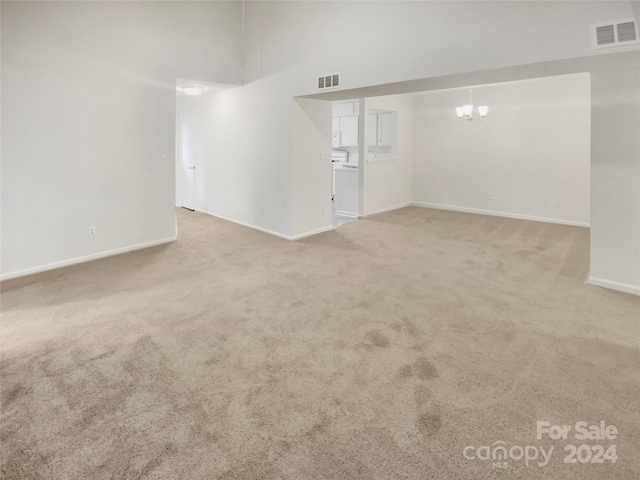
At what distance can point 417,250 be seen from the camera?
5.16 meters

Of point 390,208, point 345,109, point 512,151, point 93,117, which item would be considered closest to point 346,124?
point 345,109

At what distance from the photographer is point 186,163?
26.5ft

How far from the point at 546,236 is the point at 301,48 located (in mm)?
4648

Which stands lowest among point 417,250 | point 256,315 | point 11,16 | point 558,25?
point 256,315

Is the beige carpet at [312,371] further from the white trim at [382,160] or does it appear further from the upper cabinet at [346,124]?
the upper cabinet at [346,124]

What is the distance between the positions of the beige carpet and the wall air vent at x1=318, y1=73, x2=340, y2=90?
226 cm

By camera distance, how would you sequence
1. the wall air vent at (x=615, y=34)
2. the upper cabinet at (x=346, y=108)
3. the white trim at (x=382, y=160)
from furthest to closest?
the upper cabinet at (x=346, y=108) → the white trim at (x=382, y=160) → the wall air vent at (x=615, y=34)

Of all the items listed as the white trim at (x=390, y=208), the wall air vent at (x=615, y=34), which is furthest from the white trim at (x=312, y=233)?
the wall air vent at (x=615, y=34)

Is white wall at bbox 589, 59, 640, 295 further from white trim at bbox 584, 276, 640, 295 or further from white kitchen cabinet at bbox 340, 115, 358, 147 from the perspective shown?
white kitchen cabinet at bbox 340, 115, 358, 147

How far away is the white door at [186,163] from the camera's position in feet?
25.5

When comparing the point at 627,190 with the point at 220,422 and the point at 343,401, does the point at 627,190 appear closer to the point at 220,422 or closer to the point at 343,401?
the point at 343,401

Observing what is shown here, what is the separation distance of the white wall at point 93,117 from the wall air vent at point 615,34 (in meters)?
4.73

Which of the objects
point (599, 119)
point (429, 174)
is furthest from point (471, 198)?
point (599, 119)

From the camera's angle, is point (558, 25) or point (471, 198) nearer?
point (558, 25)
